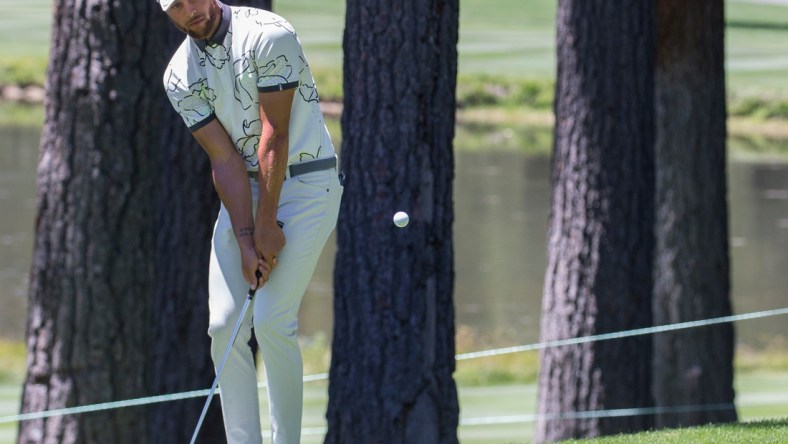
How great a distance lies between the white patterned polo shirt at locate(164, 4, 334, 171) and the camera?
15.6 feet

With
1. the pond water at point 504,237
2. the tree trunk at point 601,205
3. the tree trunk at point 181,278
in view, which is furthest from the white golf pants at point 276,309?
the pond water at point 504,237

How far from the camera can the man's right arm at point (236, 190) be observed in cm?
482

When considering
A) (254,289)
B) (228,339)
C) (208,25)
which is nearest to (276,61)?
(208,25)

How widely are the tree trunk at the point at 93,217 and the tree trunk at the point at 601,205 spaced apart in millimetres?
2996

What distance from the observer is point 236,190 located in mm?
4867

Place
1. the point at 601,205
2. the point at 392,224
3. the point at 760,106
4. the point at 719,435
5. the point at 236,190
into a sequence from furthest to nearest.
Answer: the point at 760,106 → the point at 601,205 → the point at 392,224 → the point at 719,435 → the point at 236,190

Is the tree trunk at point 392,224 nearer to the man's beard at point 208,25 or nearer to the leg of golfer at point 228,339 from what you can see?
the leg of golfer at point 228,339

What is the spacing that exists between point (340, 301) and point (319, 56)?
30430 mm

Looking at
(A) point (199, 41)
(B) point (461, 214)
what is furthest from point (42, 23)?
(A) point (199, 41)

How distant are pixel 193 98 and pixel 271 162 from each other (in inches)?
13.7

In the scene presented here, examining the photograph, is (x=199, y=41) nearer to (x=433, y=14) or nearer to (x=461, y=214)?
(x=433, y=14)

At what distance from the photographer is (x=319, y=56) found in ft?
121

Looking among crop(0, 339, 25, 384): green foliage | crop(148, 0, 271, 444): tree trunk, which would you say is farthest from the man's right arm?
crop(0, 339, 25, 384): green foliage

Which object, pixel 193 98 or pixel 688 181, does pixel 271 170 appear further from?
pixel 688 181
